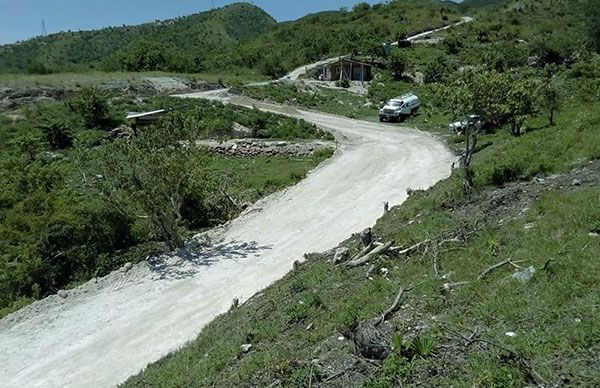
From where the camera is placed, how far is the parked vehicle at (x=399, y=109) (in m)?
38.8

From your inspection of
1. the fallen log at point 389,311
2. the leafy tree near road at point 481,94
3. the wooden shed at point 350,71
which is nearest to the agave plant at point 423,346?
the fallen log at point 389,311

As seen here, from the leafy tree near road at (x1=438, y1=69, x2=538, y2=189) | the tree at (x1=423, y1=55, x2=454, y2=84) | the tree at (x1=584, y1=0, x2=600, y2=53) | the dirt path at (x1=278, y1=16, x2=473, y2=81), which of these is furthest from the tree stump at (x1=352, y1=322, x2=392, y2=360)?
the tree at (x1=584, y1=0, x2=600, y2=53)

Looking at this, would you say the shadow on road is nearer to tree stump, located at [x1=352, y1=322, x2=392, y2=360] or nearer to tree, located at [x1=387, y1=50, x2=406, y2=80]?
tree stump, located at [x1=352, y1=322, x2=392, y2=360]

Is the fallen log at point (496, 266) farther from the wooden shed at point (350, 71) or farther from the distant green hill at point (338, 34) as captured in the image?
the distant green hill at point (338, 34)

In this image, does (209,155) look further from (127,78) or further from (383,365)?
(127,78)

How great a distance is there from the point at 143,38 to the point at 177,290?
149573 millimetres

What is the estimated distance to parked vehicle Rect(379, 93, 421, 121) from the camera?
127ft

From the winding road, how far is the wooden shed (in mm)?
37954

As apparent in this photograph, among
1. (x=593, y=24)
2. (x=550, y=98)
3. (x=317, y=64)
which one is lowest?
(x=550, y=98)

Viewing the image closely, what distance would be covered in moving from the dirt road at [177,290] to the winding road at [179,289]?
3cm

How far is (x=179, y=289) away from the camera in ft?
47.2

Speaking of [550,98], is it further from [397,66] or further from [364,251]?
[397,66]

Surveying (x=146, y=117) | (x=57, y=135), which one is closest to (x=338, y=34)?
(x=146, y=117)

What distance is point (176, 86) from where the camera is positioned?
5722 centimetres
